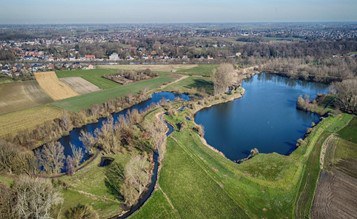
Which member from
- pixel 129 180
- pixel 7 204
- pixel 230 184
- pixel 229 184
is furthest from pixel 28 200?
pixel 230 184

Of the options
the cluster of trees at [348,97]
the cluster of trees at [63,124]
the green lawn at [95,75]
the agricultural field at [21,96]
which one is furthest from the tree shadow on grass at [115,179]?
the cluster of trees at [348,97]

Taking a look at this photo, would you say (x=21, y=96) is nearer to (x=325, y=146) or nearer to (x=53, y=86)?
(x=53, y=86)

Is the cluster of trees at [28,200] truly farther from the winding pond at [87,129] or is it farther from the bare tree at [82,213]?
the winding pond at [87,129]

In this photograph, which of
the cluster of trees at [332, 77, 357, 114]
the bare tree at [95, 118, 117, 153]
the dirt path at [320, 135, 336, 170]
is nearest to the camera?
the dirt path at [320, 135, 336, 170]

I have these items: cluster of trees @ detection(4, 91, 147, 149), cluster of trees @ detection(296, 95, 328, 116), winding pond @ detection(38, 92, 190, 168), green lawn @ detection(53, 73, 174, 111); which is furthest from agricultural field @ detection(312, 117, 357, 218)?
green lawn @ detection(53, 73, 174, 111)

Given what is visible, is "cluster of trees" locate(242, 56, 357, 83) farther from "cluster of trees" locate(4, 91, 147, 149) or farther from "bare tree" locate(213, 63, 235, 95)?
"cluster of trees" locate(4, 91, 147, 149)

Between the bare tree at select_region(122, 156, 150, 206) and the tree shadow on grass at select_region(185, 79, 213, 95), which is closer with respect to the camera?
the bare tree at select_region(122, 156, 150, 206)

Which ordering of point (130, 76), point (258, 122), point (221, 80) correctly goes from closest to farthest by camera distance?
point (258, 122) < point (221, 80) < point (130, 76)
